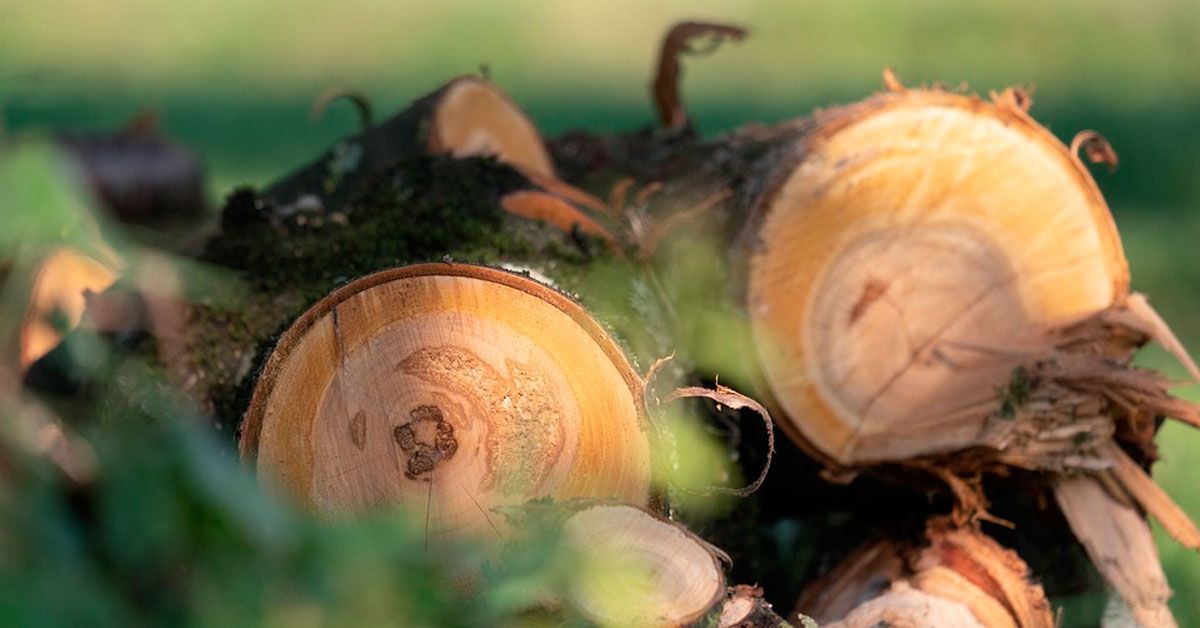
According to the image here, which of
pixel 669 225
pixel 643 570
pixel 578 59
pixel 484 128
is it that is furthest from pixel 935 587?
pixel 578 59

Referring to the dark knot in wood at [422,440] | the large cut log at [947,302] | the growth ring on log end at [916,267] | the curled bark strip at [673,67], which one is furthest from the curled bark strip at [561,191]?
the dark knot in wood at [422,440]

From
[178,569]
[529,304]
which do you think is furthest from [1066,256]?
[178,569]

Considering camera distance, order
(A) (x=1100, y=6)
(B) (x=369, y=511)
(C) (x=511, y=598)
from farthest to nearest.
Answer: (A) (x=1100, y=6) → (B) (x=369, y=511) → (C) (x=511, y=598)

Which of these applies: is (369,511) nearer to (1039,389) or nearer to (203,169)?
(1039,389)

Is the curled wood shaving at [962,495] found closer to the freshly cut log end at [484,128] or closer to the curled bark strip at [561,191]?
the curled bark strip at [561,191]

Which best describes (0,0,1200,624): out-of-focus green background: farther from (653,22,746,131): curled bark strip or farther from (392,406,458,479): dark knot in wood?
(392,406,458,479): dark knot in wood
